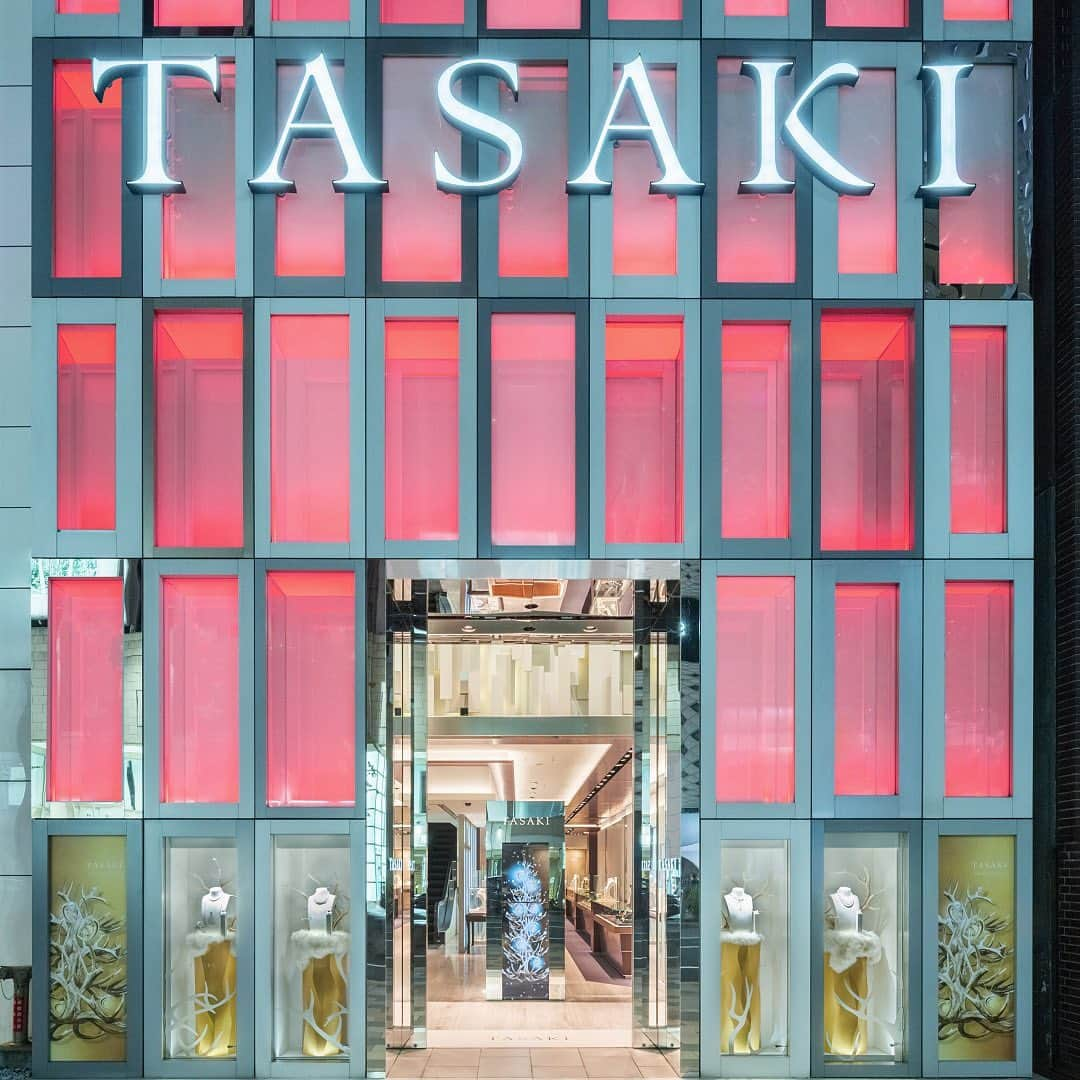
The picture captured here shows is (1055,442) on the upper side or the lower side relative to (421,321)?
lower

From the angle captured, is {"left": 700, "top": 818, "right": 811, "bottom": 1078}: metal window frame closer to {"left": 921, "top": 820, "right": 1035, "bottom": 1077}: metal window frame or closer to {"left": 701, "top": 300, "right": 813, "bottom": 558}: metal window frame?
{"left": 921, "top": 820, "right": 1035, "bottom": 1077}: metal window frame

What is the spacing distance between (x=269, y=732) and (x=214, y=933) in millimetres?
1985

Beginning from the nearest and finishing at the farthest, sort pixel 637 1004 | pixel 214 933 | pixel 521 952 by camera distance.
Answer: pixel 214 933, pixel 637 1004, pixel 521 952

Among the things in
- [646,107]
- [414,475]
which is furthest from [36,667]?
[646,107]

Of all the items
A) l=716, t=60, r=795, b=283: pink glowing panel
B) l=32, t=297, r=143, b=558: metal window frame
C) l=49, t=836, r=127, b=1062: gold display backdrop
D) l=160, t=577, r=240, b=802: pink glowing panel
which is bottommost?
l=49, t=836, r=127, b=1062: gold display backdrop

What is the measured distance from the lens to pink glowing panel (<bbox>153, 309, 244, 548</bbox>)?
39.4 feet

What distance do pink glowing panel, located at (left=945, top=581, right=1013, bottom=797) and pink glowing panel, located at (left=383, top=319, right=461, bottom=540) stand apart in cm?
508

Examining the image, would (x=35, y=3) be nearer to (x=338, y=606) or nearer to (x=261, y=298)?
(x=261, y=298)

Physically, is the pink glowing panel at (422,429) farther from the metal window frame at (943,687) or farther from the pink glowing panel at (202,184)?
the metal window frame at (943,687)

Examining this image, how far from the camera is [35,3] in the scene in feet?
39.7

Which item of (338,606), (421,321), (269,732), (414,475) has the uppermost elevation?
(421,321)

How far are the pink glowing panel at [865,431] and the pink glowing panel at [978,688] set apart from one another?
94 centimetres

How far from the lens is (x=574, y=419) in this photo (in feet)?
39.3

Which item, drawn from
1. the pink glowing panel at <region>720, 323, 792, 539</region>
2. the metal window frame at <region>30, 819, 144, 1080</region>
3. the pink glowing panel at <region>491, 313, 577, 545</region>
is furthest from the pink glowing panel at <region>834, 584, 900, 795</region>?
the metal window frame at <region>30, 819, 144, 1080</region>
